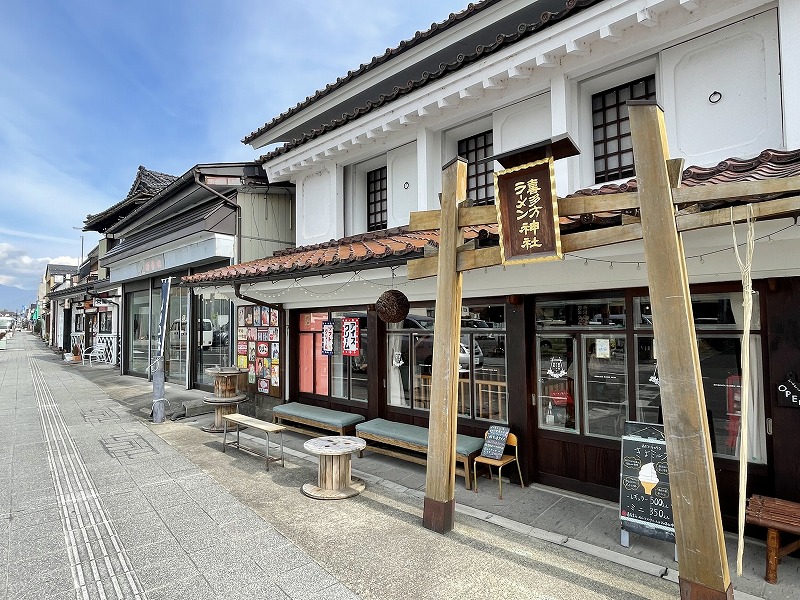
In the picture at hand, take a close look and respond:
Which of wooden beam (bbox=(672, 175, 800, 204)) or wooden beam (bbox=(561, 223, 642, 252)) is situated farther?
wooden beam (bbox=(561, 223, 642, 252))

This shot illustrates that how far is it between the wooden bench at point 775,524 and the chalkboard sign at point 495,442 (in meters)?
2.75

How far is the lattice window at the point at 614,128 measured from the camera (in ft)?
20.6

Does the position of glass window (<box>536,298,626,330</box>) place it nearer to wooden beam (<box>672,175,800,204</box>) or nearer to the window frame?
the window frame

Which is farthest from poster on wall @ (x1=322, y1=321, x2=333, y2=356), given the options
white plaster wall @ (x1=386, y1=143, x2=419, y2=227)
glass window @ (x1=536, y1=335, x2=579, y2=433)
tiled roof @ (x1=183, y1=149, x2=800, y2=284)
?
glass window @ (x1=536, y1=335, x2=579, y2=433)

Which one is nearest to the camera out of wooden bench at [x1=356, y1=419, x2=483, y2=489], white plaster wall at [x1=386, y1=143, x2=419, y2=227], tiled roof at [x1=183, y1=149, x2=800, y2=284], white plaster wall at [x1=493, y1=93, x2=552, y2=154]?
tiled roof at [x1=183, y1=149, x2=800, y2=284]

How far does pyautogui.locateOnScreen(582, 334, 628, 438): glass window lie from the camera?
5852 mm

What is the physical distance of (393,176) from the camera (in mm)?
9281

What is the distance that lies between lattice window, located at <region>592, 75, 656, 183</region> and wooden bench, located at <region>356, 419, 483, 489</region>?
4.37m

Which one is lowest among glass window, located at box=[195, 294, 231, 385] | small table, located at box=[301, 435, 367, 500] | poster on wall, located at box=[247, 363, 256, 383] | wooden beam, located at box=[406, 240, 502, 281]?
small table, located at box=[301, 435, 367, 500]

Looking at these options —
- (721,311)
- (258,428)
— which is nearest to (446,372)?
(721,311)

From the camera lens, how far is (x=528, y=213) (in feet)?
14.0

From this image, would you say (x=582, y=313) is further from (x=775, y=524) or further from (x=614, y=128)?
(x=775, y=524)

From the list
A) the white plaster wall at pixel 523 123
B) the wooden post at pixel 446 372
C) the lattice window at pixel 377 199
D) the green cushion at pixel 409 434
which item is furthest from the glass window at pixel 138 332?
the wooden post at pixel 446 372

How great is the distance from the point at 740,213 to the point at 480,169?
16.8ft
